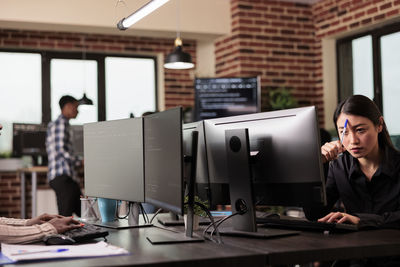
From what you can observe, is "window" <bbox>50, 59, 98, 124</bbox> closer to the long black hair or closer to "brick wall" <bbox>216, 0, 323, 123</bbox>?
"brick wall" <bbox>216, 0, 323, 123</bbox>

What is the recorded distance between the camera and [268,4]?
6.38m

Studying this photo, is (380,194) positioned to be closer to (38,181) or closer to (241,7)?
(241,7)

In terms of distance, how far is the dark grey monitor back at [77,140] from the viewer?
6.52 metres

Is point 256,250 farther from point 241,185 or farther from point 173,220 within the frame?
point 173,220

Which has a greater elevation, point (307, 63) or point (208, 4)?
point (208, 4)

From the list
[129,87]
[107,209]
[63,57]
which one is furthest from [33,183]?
[107,209]

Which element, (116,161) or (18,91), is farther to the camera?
(18,91)

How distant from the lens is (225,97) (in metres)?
6.12

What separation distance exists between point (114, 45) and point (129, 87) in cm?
55

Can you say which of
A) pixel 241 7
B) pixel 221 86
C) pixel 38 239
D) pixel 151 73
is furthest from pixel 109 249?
pixel 151 73

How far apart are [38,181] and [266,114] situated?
16.1 ft

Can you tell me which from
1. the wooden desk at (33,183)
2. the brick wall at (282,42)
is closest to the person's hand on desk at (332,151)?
the brick wall at (282,42)

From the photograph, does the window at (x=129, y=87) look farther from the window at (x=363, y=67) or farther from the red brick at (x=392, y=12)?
the red brick at (x=392, y=12)

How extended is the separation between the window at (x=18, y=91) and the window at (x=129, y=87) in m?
0.83
